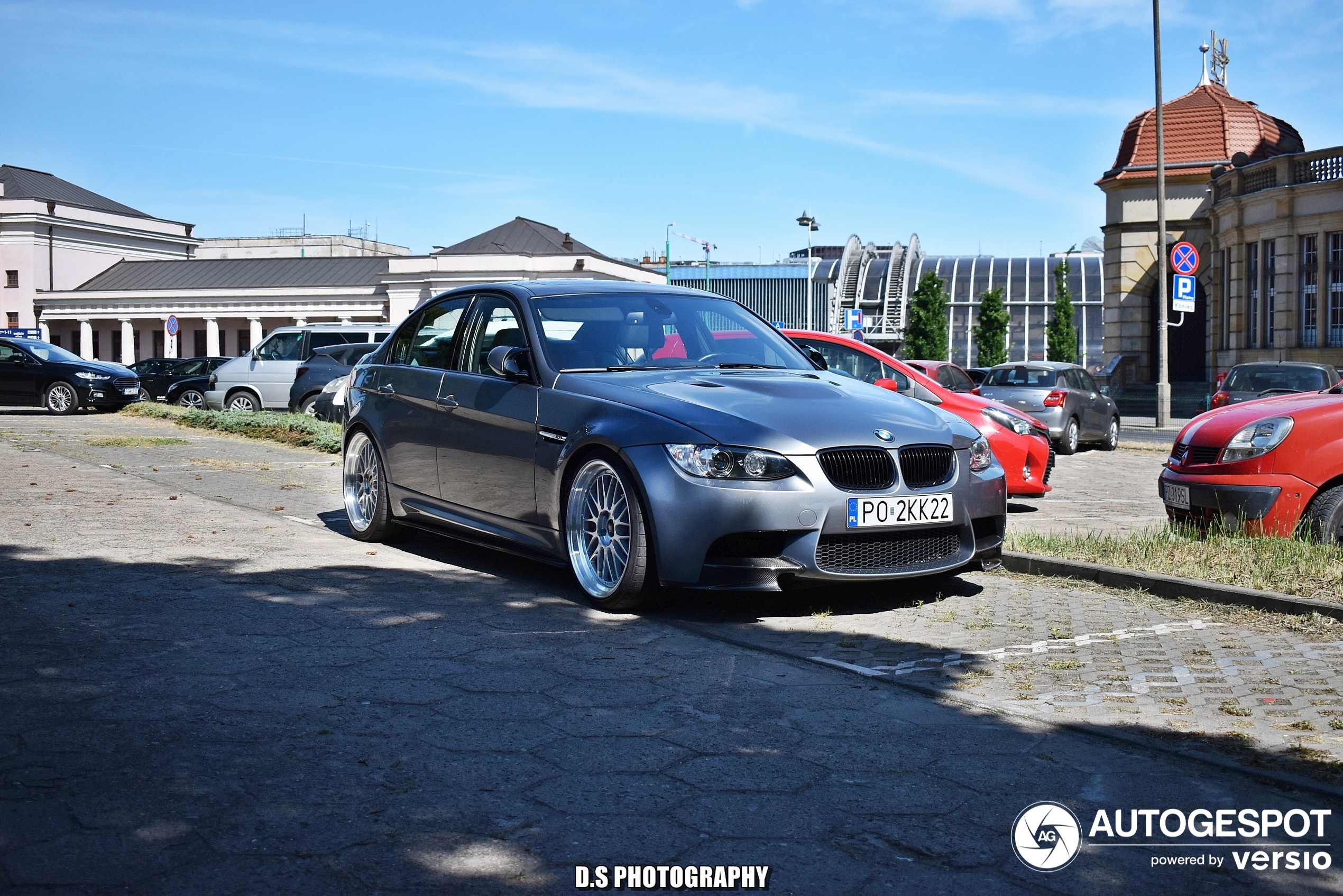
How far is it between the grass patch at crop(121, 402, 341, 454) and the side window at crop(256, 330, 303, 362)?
10.0ft

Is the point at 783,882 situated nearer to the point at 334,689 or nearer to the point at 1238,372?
the point at 334,689

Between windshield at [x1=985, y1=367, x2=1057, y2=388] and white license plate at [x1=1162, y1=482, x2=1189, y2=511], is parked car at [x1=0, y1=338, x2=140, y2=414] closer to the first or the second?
windshield at [x1=985, y1=367, x2=1057, y2=388]

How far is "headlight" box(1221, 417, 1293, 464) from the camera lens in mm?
7535

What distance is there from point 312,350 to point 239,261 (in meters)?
67.8

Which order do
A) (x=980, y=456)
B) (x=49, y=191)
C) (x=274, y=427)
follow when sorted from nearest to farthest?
1. (x=980, y=456)
2. (x=274, y=427)
3. (x=49, y=191)

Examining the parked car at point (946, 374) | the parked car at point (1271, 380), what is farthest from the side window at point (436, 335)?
the parked car at point (1271, 380)

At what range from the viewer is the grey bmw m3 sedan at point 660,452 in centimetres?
564

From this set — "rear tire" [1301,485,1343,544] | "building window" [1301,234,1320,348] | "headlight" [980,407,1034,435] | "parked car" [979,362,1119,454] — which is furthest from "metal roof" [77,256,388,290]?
"rear tire" [1301,485,1343,544]

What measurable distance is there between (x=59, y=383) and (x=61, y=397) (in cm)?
28

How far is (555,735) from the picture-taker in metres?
3.97

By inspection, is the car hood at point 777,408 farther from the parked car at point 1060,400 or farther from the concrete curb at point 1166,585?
the parked car at point 1060,400

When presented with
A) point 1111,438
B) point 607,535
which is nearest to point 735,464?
point 607,535

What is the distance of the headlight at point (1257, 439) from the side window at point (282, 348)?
18998 mm

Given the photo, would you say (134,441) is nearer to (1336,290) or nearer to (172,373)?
(172,373)
